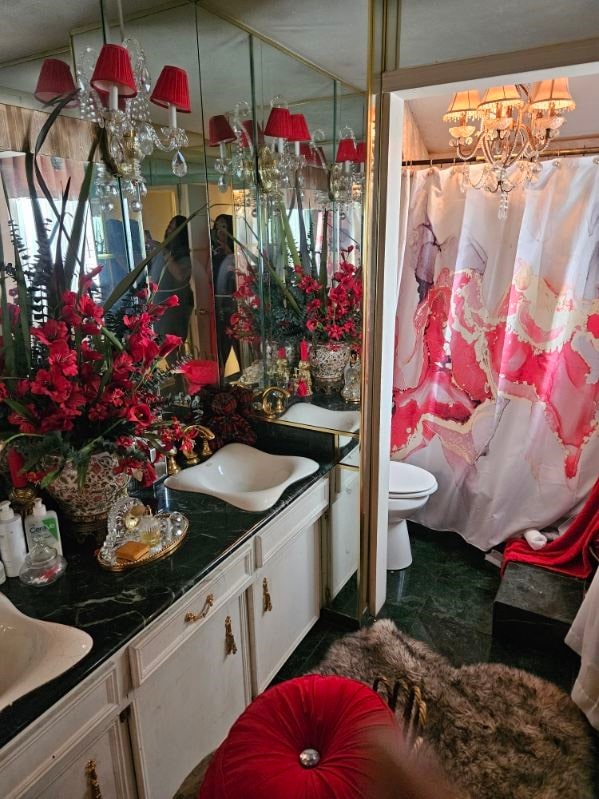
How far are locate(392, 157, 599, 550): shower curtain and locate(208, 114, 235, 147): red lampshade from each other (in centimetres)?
110

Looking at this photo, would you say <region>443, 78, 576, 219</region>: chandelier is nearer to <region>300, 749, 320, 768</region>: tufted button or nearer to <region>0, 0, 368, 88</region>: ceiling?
<region>0, 0, 368, 88</region>: ceiling

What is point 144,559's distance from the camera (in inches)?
57.1

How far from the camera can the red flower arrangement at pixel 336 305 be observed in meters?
1.99

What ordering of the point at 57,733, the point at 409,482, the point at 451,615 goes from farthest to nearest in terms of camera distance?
the point at 409,482 → the point at 451,615 → the point at 57,733

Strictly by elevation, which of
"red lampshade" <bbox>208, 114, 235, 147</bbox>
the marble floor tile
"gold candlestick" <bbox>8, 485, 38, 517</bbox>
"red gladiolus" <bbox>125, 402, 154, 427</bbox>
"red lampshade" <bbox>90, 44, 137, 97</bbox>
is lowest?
the marble floor tile

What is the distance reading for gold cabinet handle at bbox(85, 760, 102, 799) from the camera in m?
1.16

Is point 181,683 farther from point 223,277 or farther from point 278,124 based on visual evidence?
point 278,124

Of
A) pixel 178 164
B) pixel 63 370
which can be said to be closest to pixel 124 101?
pixel 178 164

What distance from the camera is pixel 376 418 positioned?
2.02m

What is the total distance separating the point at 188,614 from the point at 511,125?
214 centimetres

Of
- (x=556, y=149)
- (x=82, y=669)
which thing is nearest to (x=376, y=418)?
(x=82, y=669)

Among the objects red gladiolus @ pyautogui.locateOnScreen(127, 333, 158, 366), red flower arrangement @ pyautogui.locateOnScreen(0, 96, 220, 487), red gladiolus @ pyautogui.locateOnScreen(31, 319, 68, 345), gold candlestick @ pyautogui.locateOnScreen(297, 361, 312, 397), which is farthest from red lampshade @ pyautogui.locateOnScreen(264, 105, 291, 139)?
red gladiolus @ pyautogui.locateOnScreen(31, 319, 68, 345)

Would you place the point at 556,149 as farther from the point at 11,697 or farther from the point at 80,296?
the point at 11,697

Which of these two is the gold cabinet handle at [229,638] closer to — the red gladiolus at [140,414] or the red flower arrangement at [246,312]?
the red gladiolus at [140,414]
